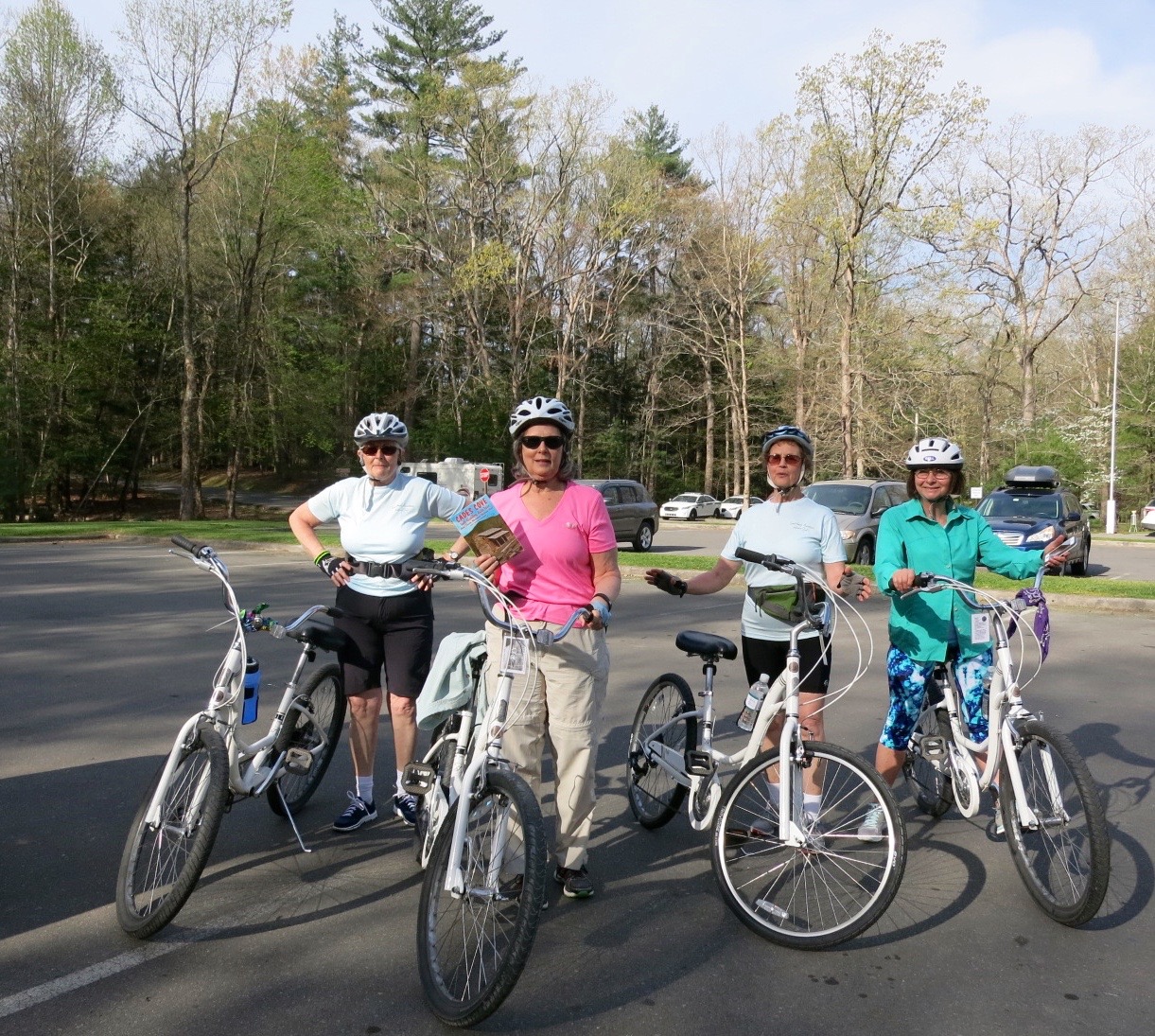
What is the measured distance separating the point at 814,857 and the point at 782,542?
1.36 m

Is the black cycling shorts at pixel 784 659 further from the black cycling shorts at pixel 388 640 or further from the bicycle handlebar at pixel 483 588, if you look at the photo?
the black cycling shorts at pixel 388 640

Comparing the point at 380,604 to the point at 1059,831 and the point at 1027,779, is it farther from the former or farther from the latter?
the point at 1059,831

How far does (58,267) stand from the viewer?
35.8m

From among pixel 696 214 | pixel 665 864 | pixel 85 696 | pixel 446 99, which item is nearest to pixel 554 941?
pixel 665 864

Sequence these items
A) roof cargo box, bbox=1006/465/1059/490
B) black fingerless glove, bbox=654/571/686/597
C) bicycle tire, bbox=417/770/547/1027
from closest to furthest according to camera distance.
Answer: bicycle tire, bbox=417/770/547/1027 < black fingerless glove, bbox=654/571/686/597 < roof cargo box, bbox=1006/465/1059/490

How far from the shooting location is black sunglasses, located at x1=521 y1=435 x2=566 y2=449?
405cm

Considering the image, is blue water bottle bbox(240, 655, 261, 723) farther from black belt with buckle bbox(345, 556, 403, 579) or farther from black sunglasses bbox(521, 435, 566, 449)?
black sunglasses bbox(521, 435, 566, 449)

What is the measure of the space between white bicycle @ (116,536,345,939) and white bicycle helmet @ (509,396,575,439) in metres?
1.26

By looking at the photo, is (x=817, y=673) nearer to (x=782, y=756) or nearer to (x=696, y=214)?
(x=782, y=756)

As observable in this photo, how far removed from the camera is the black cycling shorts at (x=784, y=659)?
454cm

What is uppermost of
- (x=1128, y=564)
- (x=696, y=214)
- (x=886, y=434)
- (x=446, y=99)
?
(x=446, y=99)

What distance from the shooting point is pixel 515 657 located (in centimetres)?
362

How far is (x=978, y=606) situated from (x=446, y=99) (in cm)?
3656

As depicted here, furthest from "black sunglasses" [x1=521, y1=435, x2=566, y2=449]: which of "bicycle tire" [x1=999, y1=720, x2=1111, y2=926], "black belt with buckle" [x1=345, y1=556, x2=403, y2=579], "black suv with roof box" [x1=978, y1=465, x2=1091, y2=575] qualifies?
"black suv with roof box" [x1=978, y1=465, x2=1091, y2=575]
